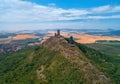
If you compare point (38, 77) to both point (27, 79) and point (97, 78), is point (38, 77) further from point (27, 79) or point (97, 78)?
point (97, 78)

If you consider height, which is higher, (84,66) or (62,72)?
(84,66)

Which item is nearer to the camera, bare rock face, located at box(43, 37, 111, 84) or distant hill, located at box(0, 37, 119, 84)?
bare rock face, located at box(43, 37, 111, 84)

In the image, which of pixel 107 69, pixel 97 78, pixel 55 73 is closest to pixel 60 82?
pixel 55 73

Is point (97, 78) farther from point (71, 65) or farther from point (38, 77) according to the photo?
point (38, 77)

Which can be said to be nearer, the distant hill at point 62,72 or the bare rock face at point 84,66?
the bare rock face at point 84,66

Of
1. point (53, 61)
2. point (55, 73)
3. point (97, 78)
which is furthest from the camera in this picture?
point (53, 61)

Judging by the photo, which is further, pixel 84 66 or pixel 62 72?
pixel 62 72

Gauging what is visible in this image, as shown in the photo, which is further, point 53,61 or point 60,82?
point 53,61

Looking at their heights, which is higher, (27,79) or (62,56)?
(62,56)

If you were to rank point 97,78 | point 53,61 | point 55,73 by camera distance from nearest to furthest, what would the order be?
point 97,78
point 55,73
point 53,61
